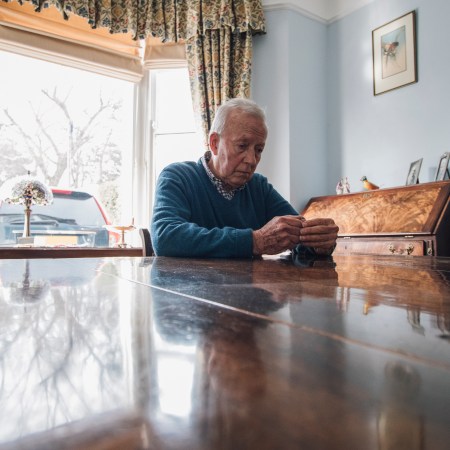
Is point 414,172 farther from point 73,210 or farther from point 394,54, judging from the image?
point 73,210

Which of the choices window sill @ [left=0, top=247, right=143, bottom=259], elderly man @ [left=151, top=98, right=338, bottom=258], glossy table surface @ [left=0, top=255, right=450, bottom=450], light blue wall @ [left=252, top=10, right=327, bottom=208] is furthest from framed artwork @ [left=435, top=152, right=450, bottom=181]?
glossy table surface @ [left=0, top=255, right=450, bottom=450]

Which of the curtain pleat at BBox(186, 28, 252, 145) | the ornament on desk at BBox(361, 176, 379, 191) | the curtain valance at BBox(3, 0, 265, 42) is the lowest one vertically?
the ornament on desk at BBox(361, 176, 379, 191)

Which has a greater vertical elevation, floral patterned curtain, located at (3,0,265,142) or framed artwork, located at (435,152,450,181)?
floral patterned curtain, located at (3,0,265,142)

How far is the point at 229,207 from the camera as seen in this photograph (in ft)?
5.21

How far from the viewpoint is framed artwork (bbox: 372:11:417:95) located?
2.75 metres

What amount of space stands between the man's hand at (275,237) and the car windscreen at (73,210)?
2.20 meters

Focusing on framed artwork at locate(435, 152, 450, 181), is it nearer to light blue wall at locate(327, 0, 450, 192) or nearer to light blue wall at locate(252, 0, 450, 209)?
light blue wall at locate(327, 0, 450, 192)

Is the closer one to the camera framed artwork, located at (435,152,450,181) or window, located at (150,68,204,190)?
framed artwork, located at (435,152,450,181)

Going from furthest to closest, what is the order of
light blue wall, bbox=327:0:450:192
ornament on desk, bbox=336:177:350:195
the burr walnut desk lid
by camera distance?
1. ornament on desk, bbox=336:177:350:195
2. light blue wall, bbox=327:0:450:192
3. the burr walnut desk lid

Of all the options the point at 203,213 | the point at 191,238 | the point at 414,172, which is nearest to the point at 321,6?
the point at 414,172

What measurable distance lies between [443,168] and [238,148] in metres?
1.52

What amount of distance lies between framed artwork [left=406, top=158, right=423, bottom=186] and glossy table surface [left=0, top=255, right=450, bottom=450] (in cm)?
259

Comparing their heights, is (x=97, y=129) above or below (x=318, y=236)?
above

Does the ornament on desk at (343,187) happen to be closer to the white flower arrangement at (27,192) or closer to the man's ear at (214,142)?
the man's ear at (214,142)
